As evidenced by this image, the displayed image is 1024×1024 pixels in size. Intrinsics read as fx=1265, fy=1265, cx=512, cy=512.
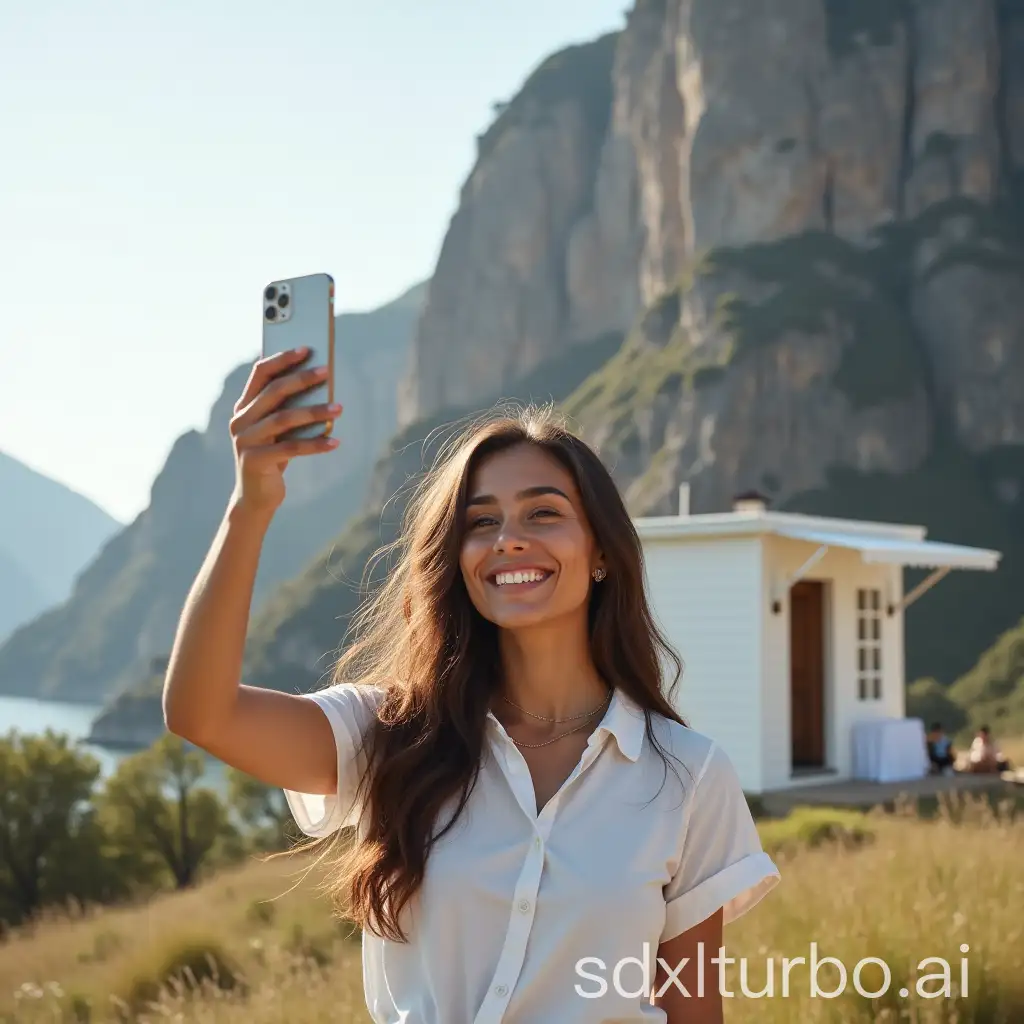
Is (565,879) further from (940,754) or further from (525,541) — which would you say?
(940,754)

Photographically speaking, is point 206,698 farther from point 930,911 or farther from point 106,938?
point 106,938

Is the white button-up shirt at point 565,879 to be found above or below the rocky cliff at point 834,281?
below

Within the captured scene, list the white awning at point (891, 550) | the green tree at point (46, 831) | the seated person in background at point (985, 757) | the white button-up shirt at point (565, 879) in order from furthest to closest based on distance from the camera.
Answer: the green tree at point (46, 831), the seated person in background at point (985, 757), the white awning at point (891, 550), the white button-up shirt at point (565, 879)

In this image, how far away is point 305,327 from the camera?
1982mm

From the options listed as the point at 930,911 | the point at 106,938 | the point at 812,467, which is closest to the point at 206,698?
the point at 930,911

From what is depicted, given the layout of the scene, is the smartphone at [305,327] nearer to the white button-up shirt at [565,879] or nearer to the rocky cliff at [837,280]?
the white button-up shirt at [565,879]

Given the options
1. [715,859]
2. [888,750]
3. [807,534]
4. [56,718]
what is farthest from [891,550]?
[56,718]

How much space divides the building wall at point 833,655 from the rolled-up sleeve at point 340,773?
43.6 ft

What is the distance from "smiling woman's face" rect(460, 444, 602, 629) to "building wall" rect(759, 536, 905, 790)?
1306cm

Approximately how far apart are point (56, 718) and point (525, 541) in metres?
146

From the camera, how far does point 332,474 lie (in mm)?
193375

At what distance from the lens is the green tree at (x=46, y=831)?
859 inches

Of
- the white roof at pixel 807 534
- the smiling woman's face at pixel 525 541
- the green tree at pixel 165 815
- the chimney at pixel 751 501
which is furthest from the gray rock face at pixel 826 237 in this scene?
the smiling woman's face at pixel 525 541

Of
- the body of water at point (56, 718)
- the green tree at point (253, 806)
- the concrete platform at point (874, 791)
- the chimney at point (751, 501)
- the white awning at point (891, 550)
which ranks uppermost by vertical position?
the chimney at point (751, 501)
